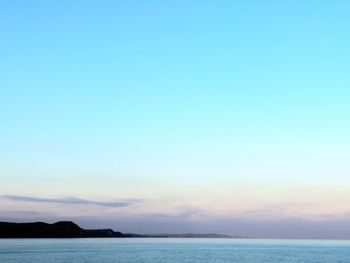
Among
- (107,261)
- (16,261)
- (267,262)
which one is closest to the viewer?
(16,261)

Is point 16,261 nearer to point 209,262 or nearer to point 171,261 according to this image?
point 171,261

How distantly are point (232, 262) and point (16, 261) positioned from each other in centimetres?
4565

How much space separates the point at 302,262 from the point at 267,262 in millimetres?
7955

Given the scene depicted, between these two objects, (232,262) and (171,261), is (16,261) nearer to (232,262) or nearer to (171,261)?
(171,261)

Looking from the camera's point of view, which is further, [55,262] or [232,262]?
[232,262]

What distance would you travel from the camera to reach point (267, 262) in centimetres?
10862

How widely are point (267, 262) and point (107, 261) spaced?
118 feet

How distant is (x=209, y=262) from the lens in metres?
106

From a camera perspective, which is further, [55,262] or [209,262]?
[209,262]

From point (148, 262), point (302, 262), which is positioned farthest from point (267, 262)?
point (148, 262)

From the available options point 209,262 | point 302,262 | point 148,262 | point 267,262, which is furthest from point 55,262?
point 302,262

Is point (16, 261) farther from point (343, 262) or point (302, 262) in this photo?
point (343, 262)

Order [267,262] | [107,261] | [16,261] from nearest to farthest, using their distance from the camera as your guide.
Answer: [16,261] < [107,261] < [267,262]

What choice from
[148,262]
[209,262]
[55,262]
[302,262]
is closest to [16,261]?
[55,262]
